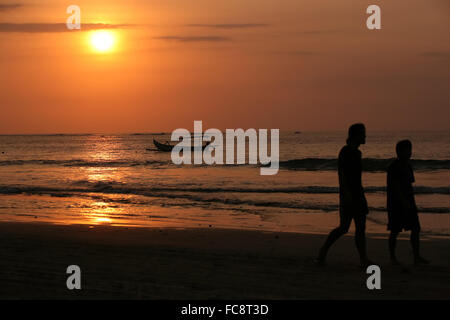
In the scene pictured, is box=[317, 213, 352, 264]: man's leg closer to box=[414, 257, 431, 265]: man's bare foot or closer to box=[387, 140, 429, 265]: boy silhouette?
box=[387, 140, 429, 265]: boy silhouette

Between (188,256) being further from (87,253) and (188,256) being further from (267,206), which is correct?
(267,206)

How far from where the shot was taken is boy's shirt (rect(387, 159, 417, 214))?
7.49 m

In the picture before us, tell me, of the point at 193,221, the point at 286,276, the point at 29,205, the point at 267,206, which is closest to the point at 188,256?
the point at 286,276

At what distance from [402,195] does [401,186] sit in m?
0.12

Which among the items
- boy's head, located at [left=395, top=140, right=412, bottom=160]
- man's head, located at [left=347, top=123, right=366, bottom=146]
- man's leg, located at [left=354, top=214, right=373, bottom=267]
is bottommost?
man's leg, located at [left=354, top=214, right=373, bottom=267]

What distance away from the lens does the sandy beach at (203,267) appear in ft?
19.9

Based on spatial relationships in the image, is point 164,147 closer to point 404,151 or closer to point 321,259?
point 321,259

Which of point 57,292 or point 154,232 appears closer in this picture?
point 57,292

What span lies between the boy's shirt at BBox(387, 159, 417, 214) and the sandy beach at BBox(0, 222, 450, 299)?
0.82m

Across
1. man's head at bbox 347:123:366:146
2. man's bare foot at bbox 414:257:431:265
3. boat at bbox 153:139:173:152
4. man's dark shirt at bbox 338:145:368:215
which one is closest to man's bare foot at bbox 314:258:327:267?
man's dark shirt at bbox 338:145:368:215

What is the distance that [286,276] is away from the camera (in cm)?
691

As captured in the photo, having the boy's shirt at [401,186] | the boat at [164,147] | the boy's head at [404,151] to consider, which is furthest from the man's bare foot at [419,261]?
the boat at [164,147]

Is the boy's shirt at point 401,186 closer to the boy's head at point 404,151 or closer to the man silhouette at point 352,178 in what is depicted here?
the boy's head at point 404,151
